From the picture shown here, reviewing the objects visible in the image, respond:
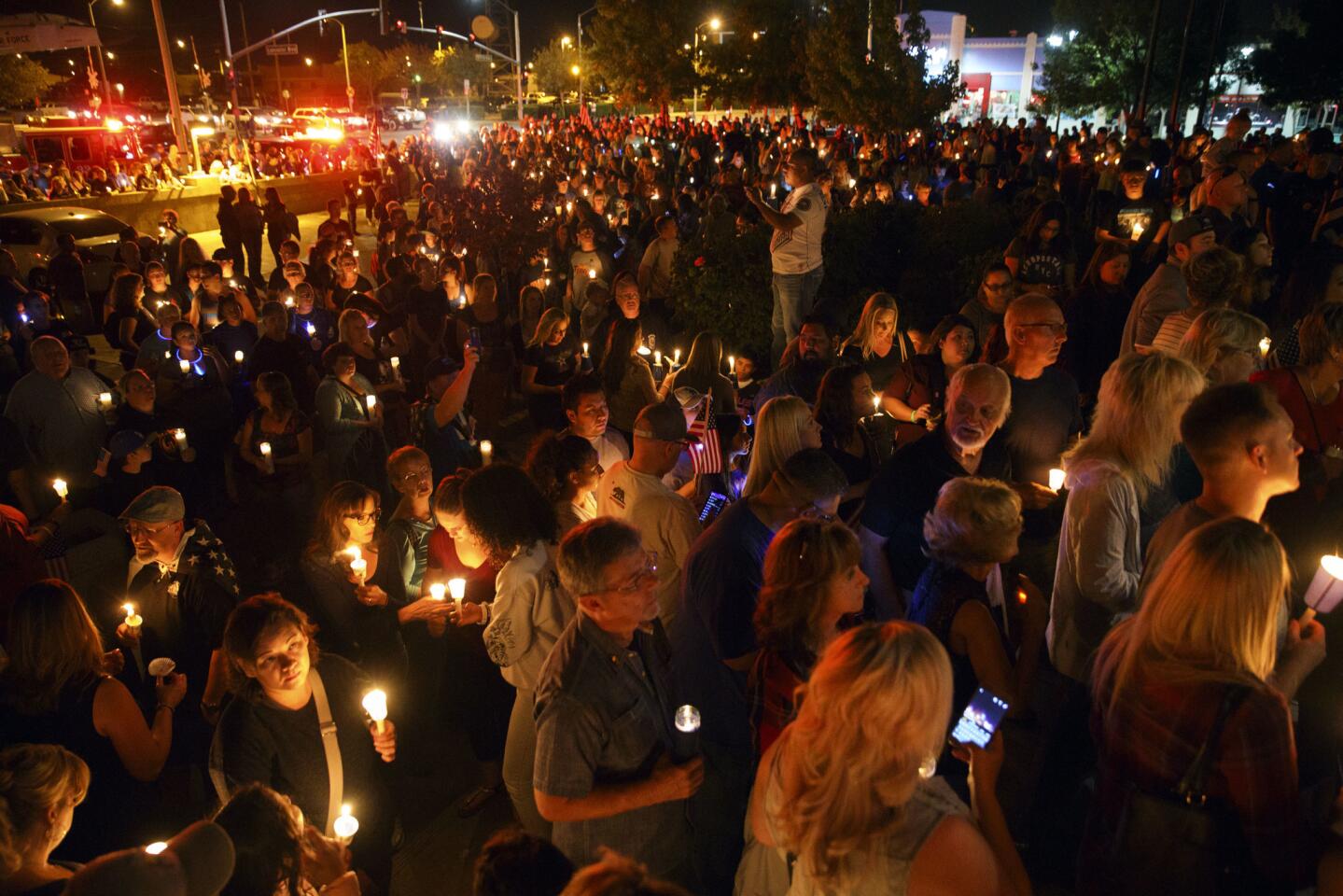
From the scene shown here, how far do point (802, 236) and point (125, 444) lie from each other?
5728 mm

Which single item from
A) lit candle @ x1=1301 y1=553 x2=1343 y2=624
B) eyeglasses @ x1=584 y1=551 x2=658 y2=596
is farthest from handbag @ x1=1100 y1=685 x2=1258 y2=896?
eyeglasses @ x1=584 y1=551 x2=658 y2=596

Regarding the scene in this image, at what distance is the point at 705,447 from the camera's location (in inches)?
216

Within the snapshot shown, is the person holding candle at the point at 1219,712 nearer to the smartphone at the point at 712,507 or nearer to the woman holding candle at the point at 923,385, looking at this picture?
the smartphone at the point at 712,507

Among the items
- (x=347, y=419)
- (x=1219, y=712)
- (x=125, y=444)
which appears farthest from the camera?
(x=347, y=419)

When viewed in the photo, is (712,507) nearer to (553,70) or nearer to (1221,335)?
(1221,335)

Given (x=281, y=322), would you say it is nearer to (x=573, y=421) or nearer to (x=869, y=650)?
(x=573, y=421)

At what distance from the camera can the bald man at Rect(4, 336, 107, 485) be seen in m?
6.25

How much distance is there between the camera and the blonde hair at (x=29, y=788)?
235 cm

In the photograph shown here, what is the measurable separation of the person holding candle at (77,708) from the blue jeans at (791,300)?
6.33m

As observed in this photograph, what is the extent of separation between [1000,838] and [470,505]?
223 cm

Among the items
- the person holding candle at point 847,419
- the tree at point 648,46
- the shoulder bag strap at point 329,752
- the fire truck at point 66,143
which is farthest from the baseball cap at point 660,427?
the tree at point 648,46

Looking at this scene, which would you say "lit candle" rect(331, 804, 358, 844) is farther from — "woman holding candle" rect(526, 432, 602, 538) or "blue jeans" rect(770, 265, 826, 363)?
"blue jeans" rect(770, 265, 826, 363)

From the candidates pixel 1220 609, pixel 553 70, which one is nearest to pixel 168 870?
pixel 1220 609

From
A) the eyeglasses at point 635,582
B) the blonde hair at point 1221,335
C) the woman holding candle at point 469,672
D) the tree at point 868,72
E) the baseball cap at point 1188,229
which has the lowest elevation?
the woman holding candle at point 469,672
